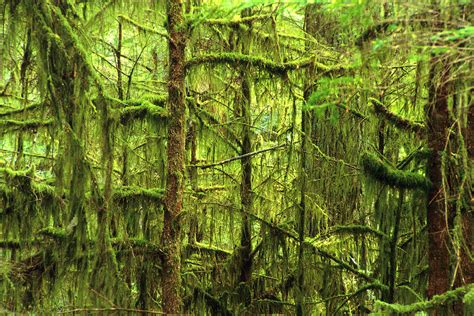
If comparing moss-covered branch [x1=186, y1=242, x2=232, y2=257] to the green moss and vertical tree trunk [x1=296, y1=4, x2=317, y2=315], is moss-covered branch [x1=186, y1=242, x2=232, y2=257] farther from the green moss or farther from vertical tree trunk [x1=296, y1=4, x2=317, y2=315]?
the green moss

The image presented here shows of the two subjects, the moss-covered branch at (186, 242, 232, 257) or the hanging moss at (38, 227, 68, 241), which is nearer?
the hanging moss at (38, 227, 68, 241)

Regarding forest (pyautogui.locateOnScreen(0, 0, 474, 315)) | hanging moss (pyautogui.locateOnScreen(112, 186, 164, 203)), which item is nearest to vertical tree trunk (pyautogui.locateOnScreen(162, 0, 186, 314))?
forest (pyautogui.locateOnScreen(0, 0, 474, 315))

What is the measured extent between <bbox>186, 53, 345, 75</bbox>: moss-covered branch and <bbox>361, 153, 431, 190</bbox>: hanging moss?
3.59ft

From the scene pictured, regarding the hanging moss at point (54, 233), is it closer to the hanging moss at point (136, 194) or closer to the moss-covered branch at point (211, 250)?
the hanging moss at point (136, 194)

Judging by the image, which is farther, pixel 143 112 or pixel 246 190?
pixel 246 190

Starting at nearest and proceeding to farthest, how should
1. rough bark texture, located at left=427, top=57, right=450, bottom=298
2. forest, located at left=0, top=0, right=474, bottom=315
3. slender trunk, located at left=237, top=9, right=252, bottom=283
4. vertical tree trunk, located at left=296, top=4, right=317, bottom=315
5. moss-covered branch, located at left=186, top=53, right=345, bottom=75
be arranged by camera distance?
forest, located at left=0, top=0, right=474, bottom=315 → rough bark texture, located at left=427, top=57, right=450, bottom=298 → moss-covered branch, located at left=186, top=53, right=345, bottom=75 → vertical tree trunk, located at left=296, top=4, right=317, bottom=315 → slender trunk, located at left=237, top=9, right=252, bottom=283

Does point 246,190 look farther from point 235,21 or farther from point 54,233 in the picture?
point 54,233

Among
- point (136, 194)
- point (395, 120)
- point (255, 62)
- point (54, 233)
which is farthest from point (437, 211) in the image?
point (54, 233)

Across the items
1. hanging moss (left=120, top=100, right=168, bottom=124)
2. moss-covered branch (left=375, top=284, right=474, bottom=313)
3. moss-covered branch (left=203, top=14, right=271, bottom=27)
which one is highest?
moss-covered branch (left=203, top=14, right=271, bottom=27)

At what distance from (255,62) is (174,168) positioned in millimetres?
1409

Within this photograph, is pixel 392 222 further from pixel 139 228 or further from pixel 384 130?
pixel 139 228

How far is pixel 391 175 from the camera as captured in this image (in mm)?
5395

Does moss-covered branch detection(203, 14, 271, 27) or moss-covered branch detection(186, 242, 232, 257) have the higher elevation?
moss-covered branch detection(203, 14, 271, 27)

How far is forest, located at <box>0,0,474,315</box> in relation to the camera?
4570 millimetres
